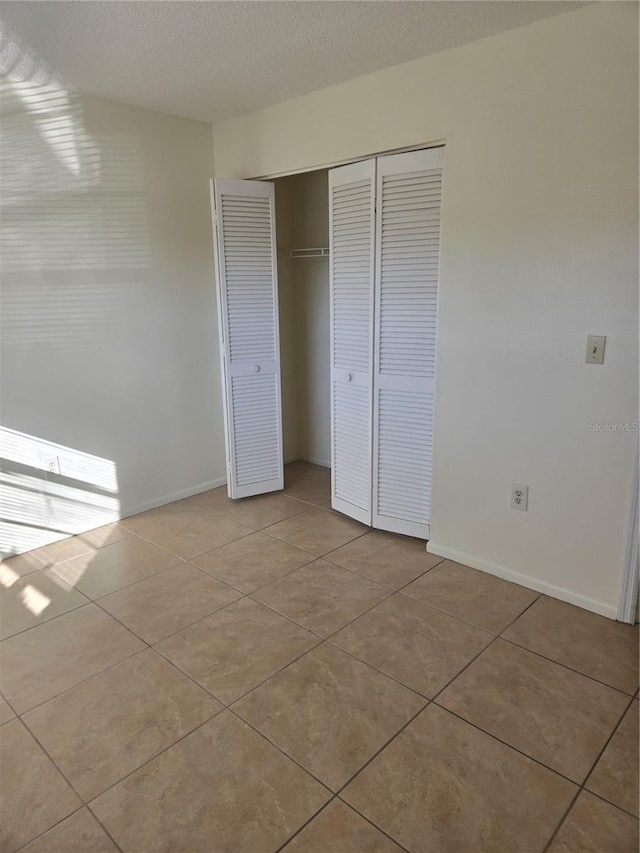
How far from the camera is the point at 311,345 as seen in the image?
4.41 m

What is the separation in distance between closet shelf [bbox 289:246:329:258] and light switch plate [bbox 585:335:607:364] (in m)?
2.08

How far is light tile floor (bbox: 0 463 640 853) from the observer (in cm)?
154

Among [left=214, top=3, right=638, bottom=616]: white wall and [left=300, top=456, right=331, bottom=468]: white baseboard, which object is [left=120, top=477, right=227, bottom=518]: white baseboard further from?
[left=214, top=3, right=638, bottom=616]: white wall

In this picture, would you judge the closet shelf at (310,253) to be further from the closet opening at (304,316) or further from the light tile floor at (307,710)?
the light tile floor at (307,710)

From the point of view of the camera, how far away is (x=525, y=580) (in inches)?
105

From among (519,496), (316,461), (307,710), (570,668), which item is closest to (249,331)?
(316,461)

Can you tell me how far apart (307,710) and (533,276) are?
6.44 ft

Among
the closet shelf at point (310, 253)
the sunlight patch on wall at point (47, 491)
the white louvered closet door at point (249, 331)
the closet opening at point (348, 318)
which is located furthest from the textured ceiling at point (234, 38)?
the sunlight patch on wall at point (47, 491)

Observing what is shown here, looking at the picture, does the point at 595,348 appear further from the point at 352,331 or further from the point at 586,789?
the point at 586,789

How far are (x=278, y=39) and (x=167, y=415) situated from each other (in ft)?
7.31

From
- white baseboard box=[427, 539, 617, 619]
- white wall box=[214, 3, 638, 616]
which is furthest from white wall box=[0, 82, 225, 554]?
white baseboard box=[427, 539, 617, 619]

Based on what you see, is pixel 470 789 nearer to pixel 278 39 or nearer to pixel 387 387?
pixel 387 387

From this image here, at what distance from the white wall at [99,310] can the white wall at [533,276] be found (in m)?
1.19

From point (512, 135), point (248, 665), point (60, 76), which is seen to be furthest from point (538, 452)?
point (60, 76)
